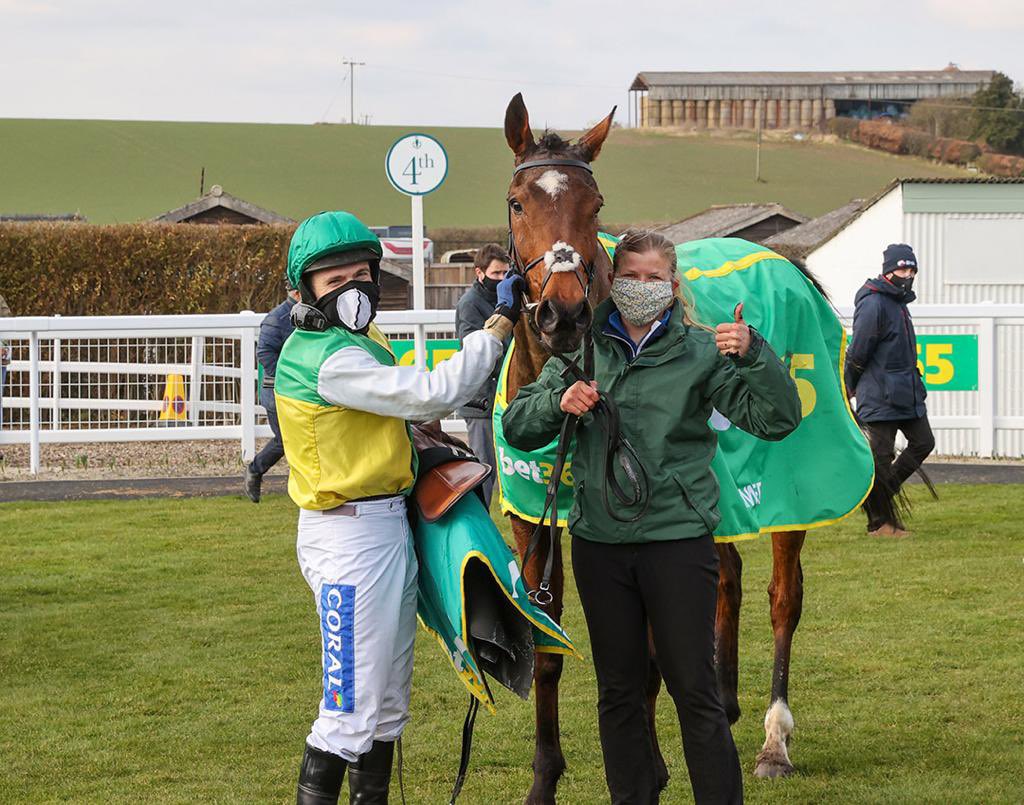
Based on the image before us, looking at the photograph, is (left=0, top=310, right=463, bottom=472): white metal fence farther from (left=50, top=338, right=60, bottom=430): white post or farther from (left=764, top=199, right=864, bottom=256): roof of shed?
(left=764, top=199, right=864, bottom=256): roof of shed

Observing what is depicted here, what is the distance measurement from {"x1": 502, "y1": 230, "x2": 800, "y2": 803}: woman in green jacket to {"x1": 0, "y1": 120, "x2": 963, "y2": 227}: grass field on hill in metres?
50.3

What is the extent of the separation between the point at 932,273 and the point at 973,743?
38.7 feet

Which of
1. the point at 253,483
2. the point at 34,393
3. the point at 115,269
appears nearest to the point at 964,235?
the point at 253,483

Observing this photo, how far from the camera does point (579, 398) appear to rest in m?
3.49

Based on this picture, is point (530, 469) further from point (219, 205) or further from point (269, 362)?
point (219, 205)

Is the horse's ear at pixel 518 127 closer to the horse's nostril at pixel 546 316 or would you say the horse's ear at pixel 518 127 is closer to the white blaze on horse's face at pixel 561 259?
the white blaze on horse's face at pixel 561 259

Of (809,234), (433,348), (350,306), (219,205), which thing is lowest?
(350,306)

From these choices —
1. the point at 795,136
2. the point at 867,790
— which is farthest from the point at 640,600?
the point at 795,136

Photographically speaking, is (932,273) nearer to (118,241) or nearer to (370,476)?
(118,241)

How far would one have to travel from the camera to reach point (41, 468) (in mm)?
12703

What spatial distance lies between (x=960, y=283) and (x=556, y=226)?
12937mm

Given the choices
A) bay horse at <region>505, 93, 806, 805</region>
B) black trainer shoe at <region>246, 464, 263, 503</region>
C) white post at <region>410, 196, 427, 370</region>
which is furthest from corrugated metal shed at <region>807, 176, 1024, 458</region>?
bay horse at <region>505, 93, 806, 805</region>

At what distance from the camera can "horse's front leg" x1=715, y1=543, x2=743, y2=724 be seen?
5.16 metres

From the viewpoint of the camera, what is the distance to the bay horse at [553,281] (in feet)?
11.9
